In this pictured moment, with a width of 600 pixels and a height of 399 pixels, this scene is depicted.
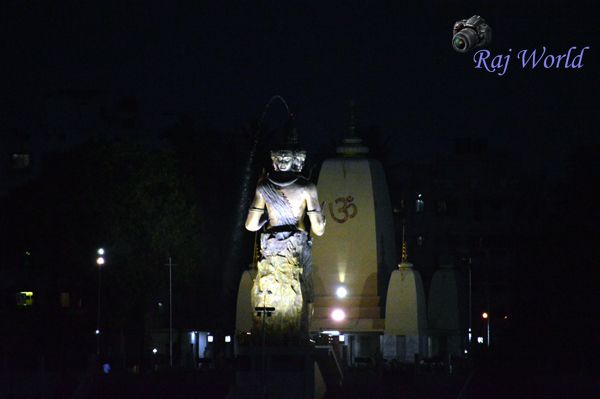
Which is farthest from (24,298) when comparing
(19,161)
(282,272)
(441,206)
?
(282,272)

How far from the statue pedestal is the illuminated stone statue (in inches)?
24.2

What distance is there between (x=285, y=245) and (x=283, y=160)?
212 centimetres

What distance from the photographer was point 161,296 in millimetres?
78938

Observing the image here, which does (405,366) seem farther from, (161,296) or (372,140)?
(372,140)

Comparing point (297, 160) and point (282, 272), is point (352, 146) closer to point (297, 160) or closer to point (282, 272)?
point (297, 160)

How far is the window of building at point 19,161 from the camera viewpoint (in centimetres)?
8088

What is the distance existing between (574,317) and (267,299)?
26.5m

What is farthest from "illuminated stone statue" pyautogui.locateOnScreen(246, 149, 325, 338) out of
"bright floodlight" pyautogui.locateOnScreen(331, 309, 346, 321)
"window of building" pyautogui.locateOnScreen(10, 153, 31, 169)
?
"window of building" pyautogui.locateOnScreen(10, 153, 31, 169)

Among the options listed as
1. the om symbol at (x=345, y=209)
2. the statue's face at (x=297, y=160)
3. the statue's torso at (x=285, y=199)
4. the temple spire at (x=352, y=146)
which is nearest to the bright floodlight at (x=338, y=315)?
the om symbol at (x=345, y=209)

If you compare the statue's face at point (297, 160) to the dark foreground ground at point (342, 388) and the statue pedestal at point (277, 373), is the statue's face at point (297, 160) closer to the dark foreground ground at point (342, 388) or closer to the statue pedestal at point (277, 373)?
the statue pedestal at point (277, 373)

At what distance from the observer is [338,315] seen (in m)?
59.9

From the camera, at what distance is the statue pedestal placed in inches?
1657

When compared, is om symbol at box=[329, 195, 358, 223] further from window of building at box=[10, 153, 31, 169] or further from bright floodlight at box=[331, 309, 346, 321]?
window of building at box=[10, 153, 31, 169]

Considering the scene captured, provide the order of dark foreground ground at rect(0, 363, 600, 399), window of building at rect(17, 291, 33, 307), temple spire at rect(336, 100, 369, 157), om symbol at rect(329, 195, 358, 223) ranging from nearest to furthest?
dark foreground ground at rect(0, 363, 600, 399) < om symbol at rect(329, 195, 358, 223) < temple spire at rect(336, 100, 369, 157) < window of building at rect(17, 291, 33, 307)
